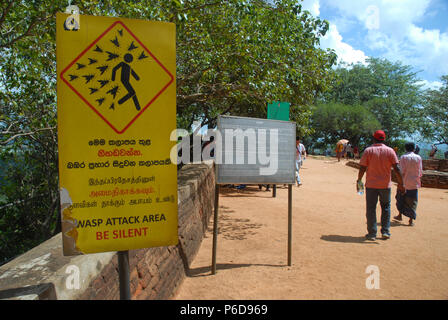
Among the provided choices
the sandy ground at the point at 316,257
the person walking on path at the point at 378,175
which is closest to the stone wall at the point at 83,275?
the sandy ground at the point at 316,257

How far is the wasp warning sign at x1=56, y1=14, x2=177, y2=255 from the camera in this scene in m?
1.97

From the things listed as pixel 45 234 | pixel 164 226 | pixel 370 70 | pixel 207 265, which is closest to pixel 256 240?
pixel 207 265

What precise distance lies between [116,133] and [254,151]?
2.62m

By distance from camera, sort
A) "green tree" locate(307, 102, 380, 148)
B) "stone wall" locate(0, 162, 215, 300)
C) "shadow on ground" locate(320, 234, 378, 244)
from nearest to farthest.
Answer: "stone wall" locate(0, 162, 215, 300)
"shadow on ground" locate(320, 234, 378, 244)
"green tree" locate(307, 102, 380, 148)

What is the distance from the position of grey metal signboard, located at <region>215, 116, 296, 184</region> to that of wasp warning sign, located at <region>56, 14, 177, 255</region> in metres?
2.03

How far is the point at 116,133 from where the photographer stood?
6.74 feet

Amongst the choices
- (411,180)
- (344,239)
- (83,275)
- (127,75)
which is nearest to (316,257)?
(344,239)

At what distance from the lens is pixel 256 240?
5.89 m

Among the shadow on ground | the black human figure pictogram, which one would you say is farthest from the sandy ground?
the black human figure pictogram

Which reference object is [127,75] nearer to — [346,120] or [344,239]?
[344,239]

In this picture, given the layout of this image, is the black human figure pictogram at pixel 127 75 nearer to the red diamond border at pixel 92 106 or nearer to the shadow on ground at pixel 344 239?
the red diamond border at pixel 92 106

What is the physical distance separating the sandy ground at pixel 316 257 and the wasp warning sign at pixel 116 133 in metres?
1.93

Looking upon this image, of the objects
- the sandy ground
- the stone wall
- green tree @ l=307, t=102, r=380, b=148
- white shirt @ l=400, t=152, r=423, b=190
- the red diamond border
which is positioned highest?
green tree @ l=307, t=102, r=380, b=148

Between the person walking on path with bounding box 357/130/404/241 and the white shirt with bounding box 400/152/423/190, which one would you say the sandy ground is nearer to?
the person walking on path with bounding box 357/130/404/241
